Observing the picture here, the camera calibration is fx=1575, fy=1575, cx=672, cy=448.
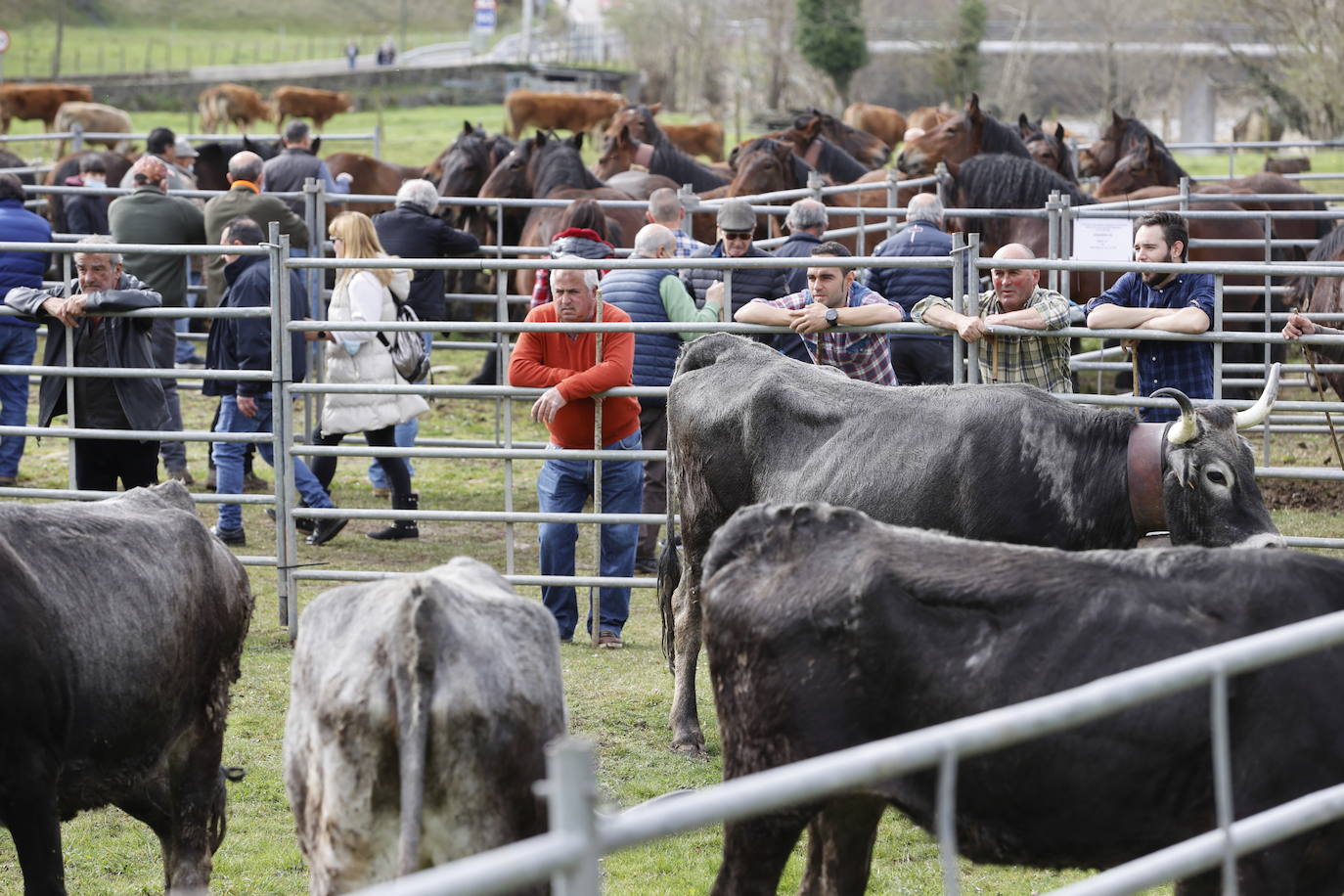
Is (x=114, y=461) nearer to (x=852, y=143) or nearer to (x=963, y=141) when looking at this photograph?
(x=963, y=141)

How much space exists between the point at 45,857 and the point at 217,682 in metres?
0.82

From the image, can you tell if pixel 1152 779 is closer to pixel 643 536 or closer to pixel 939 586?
pixel 939 586

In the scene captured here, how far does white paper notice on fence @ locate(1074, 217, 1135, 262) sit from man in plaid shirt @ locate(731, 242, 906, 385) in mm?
2721

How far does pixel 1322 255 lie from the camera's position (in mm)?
11094

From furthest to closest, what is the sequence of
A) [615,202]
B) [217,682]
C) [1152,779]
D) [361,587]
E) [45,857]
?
[615,202]
[217,682]
[45,857]
[361,587]
[1152,779]

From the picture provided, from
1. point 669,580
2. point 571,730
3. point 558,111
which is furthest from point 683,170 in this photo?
point 558,111

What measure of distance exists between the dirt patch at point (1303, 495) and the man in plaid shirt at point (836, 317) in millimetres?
4073

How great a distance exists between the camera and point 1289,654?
2559mm

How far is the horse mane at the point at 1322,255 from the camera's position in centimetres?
1086

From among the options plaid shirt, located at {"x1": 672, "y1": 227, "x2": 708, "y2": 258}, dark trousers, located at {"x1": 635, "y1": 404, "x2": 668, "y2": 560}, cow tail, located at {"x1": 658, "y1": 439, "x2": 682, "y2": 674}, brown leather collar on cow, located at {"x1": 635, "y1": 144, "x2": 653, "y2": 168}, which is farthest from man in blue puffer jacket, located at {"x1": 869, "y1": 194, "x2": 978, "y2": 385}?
brown leather collar on cow, located at {"x1": 635, "y1": 144, "x2": 653, "y2": 168}

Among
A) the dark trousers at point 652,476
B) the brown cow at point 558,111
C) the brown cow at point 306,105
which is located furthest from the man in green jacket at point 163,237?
the brown cow at point 306,105

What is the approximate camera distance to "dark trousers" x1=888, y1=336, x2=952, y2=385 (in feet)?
26.7

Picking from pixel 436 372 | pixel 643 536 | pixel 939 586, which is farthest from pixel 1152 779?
pixel 436 372

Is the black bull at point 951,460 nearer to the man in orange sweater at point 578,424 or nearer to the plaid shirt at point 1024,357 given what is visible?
the plaid shirt at point 1024,357
